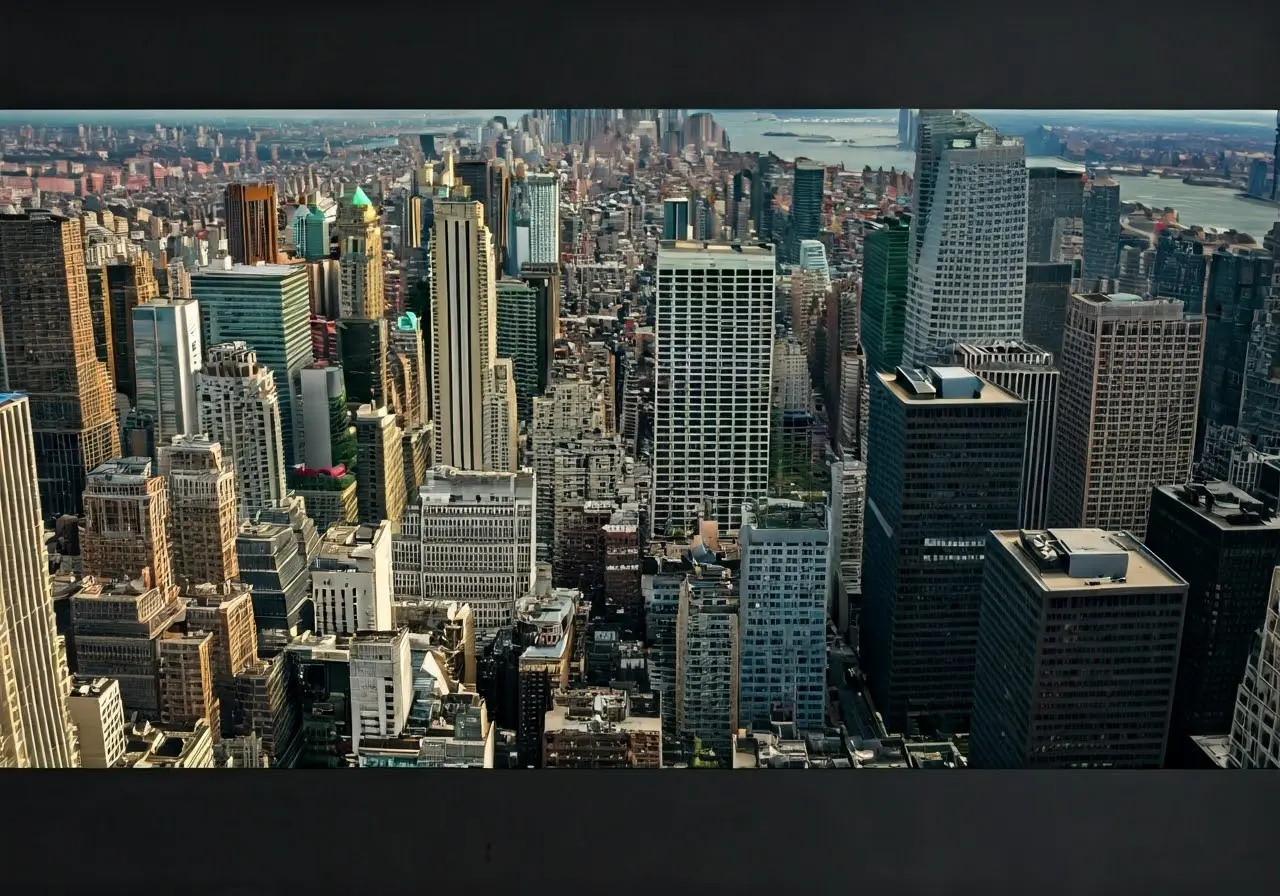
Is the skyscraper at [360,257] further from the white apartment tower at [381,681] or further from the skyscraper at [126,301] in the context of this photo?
the white apartment tower at [381,681]

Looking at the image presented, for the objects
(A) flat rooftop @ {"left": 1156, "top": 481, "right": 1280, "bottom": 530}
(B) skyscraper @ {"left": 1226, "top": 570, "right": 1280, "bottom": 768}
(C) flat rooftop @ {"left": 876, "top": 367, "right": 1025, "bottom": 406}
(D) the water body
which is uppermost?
(D) the water body

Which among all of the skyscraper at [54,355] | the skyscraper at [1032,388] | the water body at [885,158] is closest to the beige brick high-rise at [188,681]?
the skyscraper at [54,355]

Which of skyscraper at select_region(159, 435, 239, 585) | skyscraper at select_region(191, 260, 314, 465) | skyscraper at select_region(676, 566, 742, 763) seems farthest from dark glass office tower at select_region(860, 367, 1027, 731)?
skyscraper at select_region(159, 435, 239, 585)

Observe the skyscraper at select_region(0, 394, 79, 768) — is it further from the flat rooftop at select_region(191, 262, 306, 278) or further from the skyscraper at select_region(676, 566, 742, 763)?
the skyscraper at select_region(676, 566, 742, 763)

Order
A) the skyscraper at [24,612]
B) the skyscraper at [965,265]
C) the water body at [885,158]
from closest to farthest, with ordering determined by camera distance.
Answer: the water body at [885,158] < the skyscraper at [24,612] < the skyscraper at [965,265]

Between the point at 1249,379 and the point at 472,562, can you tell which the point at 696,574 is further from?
the point at 1249,379
